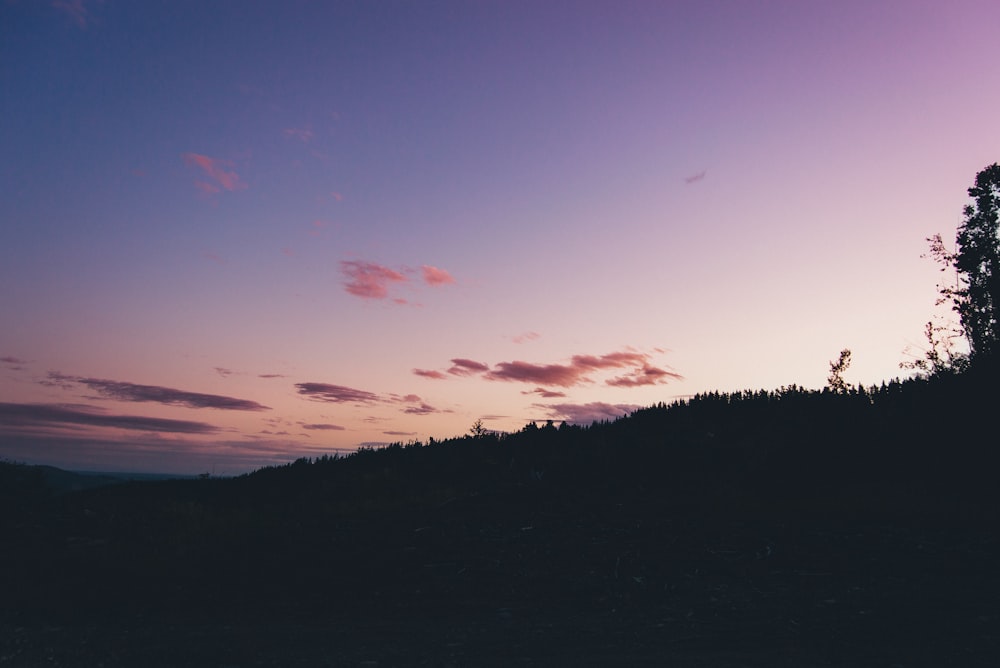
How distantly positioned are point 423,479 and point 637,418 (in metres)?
8.12

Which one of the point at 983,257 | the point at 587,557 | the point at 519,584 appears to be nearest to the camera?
the point at 519,584

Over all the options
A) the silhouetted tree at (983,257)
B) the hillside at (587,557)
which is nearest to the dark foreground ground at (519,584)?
the hillside at (587,557)

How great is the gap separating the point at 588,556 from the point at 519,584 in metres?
1.77

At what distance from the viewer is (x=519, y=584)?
34.3 feet

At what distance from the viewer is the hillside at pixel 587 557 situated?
776 cm

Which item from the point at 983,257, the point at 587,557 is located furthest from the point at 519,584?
the point at 983,257

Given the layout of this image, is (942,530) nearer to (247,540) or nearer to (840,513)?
(840,513)

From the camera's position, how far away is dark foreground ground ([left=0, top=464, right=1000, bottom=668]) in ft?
24.7

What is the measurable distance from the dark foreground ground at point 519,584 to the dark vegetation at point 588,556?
5 cm

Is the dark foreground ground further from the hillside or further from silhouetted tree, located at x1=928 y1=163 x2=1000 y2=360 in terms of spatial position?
silhouetted tree, located at x1=928 y1=163 x2=1000 y2=360

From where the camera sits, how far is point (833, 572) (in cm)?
1045

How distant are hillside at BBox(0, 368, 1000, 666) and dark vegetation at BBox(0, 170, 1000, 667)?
0.06m

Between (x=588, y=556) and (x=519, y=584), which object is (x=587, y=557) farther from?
(x=519, y=584)

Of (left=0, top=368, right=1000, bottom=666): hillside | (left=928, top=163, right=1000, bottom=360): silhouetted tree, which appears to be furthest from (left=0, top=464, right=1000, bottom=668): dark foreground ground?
(left=928, top=163, right=1000, bottom=360): silhouetted tree
